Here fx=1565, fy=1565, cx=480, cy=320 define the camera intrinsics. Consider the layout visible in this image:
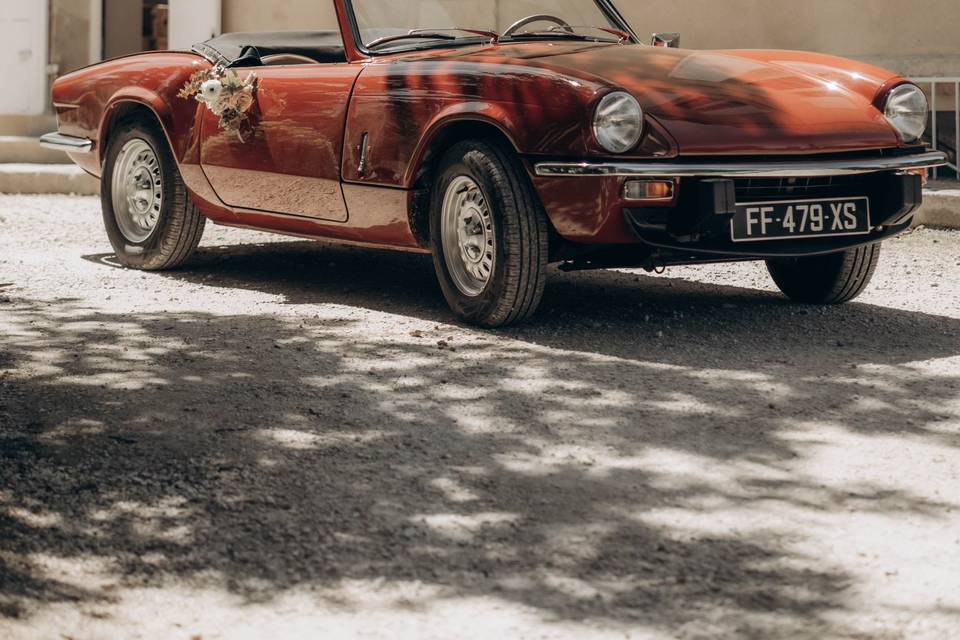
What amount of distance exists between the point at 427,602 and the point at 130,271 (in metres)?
5.23

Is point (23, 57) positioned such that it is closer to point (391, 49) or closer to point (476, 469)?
point (391, 49)

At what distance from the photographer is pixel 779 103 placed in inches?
238

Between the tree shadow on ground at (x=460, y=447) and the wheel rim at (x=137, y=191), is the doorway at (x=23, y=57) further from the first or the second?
the tree shadow on ground at (x=460, y=447)

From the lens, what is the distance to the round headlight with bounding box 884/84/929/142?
20.7ft

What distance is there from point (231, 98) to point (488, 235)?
174 cm

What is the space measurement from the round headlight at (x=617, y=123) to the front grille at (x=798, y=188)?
1.50ft

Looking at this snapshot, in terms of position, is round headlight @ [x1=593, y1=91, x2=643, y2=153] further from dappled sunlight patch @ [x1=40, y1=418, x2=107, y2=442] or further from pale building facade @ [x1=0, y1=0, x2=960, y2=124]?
pale building facade @ [x1=0, y1=0, x2=960, y2=124]

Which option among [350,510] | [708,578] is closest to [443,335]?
[350,510]

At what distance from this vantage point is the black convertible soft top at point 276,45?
7.78m

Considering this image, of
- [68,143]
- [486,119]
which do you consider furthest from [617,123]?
[68,143]

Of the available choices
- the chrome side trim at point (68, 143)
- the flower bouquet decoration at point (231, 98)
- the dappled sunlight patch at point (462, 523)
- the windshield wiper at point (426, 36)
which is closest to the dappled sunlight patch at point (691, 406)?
the dappled sunlight patch at point (462, 523)

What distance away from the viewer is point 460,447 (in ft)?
15.0

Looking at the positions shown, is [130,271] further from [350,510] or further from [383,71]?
[350,510]

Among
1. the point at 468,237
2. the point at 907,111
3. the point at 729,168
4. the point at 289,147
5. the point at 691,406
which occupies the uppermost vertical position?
the point at 907,111
